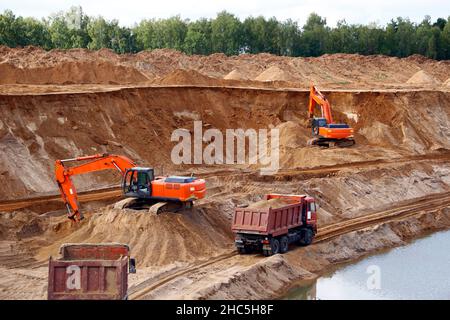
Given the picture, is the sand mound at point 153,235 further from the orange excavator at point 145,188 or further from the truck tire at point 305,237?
the truck tire at point 305,237

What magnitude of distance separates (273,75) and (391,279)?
144 ft

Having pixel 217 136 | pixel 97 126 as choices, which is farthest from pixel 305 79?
pixel 97 126

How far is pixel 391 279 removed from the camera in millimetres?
27141

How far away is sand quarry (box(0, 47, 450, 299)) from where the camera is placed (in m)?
27.0

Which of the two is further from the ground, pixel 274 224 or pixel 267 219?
pixel 267 219

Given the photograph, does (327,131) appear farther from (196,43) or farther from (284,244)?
(196,43)

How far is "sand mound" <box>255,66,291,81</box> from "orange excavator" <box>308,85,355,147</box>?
17.5 meters

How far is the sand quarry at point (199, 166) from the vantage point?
1061 inches

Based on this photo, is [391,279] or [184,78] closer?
[391,279]

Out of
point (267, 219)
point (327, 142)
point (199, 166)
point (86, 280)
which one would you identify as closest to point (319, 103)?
point (327, 142)

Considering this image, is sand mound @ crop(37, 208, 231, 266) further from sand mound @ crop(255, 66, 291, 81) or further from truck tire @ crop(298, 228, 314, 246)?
sand mound @ crop(255, 66, 291, 81)

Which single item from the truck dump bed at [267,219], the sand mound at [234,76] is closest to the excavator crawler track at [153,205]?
the truck dump bed at [267,219]

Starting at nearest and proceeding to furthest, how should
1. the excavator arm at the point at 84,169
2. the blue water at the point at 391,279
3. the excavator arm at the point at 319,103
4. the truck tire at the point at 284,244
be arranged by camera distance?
1. the blue water at the point at 391,279
2. the truck tire at the point at 284,244
3. the excavator arm at the point at 84,169
4. the excavator arm at the point at 319,103

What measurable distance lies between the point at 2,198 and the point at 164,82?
20.7 metres
